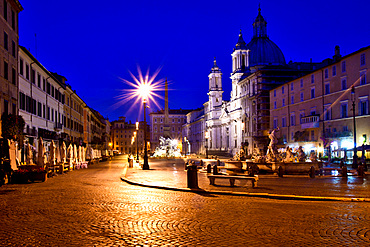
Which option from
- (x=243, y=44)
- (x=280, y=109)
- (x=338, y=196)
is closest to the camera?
(x=338, y=196)

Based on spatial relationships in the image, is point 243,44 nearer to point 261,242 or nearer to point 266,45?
point 266,45

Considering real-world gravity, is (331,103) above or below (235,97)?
below

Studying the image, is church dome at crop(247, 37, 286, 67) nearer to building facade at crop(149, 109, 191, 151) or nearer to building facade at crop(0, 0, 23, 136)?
building facade at crop(0, 0, 23, 136)

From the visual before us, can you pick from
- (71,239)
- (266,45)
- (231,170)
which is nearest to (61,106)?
(231,170)

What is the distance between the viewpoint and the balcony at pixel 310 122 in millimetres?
53178

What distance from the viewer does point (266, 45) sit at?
3967 inches

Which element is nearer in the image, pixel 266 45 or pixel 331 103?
pixel 331 103

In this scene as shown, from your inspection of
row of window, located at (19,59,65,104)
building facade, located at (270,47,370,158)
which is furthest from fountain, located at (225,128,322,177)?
row of window, located at (19,59,65,104)

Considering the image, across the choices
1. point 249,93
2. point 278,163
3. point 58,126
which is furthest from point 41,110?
point 249,93

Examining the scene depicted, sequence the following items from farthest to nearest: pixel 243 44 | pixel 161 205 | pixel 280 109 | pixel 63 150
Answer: pixel 243 44 → pixel 280 109 → pixel 63 150 → pixel 161 205

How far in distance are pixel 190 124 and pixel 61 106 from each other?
109592 mm

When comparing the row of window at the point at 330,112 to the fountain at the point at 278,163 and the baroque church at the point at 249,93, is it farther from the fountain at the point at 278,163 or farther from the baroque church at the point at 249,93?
the fountain at the point at 278,163

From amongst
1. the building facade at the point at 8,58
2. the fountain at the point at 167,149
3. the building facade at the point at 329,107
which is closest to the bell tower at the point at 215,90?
the fountain at the point at 167,149

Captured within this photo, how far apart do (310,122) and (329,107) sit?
4.36 meters
